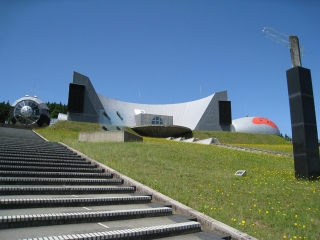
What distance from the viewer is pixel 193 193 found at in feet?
21.7

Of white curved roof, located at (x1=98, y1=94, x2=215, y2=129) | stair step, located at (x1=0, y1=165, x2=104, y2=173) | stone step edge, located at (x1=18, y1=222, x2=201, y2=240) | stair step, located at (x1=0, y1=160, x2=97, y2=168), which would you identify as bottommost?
stone step edge, located at (x1=18, y1=222, x2=201, y2=240)

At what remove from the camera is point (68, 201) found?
5.11 metres

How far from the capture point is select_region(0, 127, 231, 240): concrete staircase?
12.5 ft

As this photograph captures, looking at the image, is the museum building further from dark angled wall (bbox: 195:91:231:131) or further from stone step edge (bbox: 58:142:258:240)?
stone step edge (bbox: 58:142:258:240)

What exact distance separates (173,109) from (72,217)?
57.2 m

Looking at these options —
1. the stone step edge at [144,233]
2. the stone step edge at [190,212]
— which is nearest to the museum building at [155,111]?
the stone step edge at [190,212]

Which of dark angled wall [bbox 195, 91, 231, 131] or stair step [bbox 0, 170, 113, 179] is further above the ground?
dark angled wall [bbox 195, 91, 231, 131]

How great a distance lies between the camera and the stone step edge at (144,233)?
139 inches

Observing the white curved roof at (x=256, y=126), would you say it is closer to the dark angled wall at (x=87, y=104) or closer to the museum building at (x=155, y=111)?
the museum building at (x=155, y=111)

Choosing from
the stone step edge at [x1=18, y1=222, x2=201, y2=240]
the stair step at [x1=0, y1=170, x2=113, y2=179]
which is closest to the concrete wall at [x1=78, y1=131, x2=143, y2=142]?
the stair step at [x1=0, y1=170, x2=113, y2=179]

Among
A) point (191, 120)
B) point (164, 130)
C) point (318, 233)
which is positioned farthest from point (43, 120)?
point (318, 233)

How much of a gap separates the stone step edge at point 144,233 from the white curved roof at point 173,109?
4786 centimetres

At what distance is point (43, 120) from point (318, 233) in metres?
43.6

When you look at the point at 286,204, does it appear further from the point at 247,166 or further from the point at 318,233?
the point at 247,166
